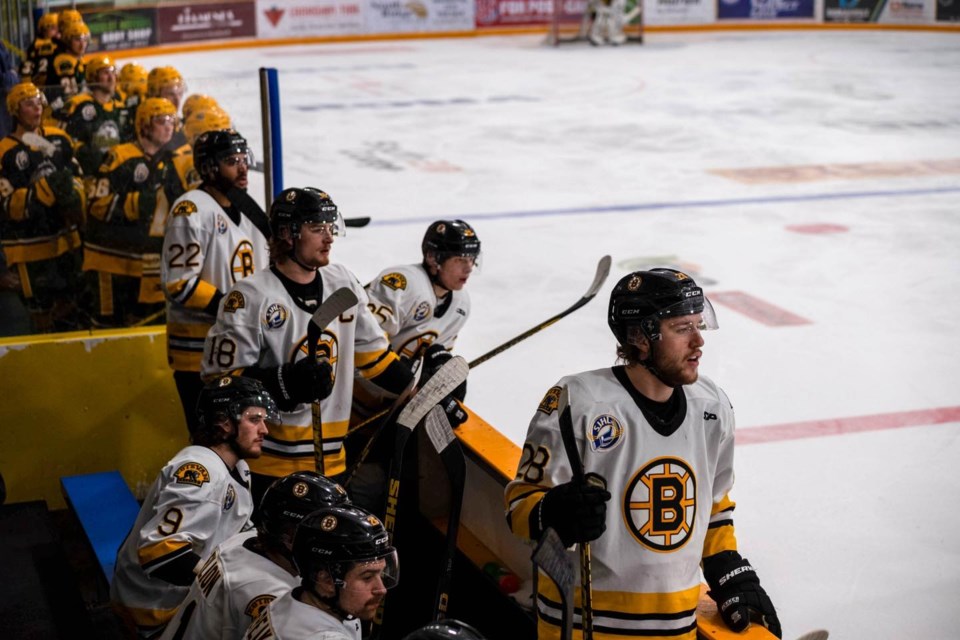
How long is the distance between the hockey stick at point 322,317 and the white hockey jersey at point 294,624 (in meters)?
1.16

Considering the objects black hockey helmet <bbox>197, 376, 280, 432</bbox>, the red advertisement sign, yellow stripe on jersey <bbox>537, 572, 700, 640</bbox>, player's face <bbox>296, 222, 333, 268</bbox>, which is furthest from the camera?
the red advertisement sign

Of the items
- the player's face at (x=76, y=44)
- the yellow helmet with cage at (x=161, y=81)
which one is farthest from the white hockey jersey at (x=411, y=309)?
the player's face at (x=76, y=44)

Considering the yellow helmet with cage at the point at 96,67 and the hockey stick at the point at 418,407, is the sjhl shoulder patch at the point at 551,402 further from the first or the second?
the yellow helmet with cage at the point at 96,67

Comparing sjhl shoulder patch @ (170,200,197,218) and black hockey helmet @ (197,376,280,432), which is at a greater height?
sjhl shoulder patch @ (170,200,197,218)

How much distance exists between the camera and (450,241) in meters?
4.34

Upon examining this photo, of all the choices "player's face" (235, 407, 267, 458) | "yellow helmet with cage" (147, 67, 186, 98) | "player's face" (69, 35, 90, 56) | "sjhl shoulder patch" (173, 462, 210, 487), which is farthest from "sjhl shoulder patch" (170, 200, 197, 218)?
"player's face" (69, 35, 90, 56)

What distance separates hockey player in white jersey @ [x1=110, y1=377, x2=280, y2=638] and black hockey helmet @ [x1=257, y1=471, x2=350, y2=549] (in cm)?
43

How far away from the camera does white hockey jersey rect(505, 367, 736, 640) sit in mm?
2594

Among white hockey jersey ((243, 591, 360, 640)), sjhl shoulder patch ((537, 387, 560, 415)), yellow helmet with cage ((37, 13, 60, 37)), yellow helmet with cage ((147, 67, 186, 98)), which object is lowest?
white hockey jersey ((243, 591, 360, 640))

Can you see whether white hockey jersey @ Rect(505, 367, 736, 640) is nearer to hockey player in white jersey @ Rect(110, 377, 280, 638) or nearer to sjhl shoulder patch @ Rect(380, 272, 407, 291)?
hockey player in white jersey @ Rect(110, 377, 280, 638)

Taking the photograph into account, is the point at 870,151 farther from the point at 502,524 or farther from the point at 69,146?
the point at 502,524

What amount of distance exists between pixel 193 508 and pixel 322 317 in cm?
67

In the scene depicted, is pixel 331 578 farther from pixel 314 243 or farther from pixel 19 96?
pixel 19 96

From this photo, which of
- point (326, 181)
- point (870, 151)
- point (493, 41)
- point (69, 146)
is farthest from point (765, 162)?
point (493, 41)
